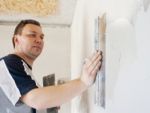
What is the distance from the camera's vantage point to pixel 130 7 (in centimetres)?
84

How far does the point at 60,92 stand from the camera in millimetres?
1240

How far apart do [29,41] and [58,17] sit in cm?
40

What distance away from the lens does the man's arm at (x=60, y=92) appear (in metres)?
1.20

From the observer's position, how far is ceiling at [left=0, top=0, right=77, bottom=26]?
5.79 feet

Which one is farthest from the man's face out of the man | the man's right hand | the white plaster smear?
the man's right hand

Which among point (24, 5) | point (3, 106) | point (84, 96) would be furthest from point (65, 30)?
point (3, 106)

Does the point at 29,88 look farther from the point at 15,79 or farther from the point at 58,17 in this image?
the point at 58,17

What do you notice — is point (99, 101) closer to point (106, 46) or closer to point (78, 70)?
point (106, 46)

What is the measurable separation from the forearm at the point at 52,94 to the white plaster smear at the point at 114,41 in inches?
5.5

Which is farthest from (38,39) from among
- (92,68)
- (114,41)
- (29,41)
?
(114,41)

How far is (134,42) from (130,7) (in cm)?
11

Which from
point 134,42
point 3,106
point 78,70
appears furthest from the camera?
point 78,70

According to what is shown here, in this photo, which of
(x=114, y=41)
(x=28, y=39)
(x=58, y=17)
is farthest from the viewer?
(x=58, y=17)

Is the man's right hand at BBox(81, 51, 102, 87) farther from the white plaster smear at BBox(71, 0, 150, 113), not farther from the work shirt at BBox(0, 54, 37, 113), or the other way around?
the work shirt at BBox(0, 54, 37, 113)
